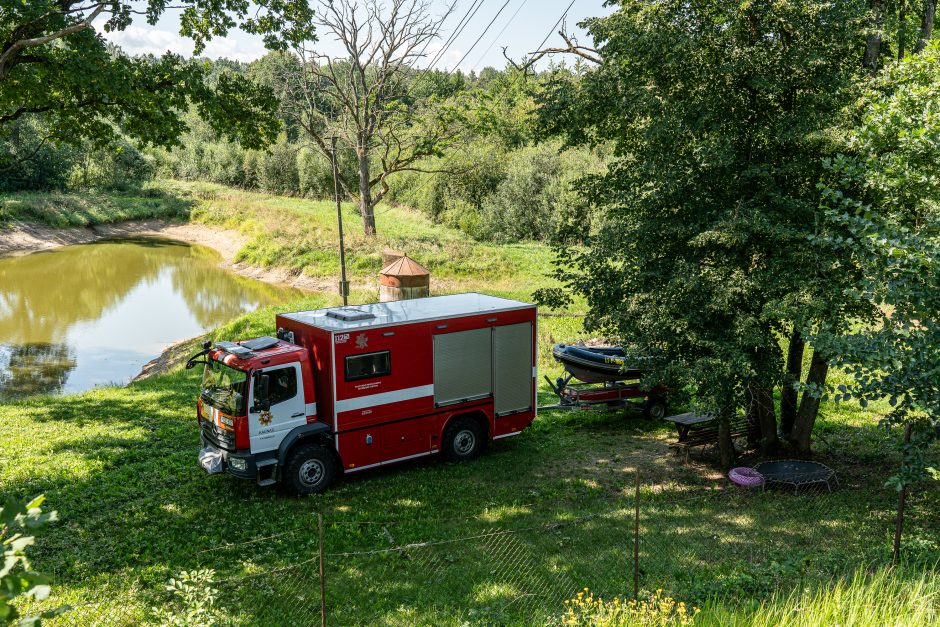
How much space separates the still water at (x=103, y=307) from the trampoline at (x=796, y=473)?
1969cm

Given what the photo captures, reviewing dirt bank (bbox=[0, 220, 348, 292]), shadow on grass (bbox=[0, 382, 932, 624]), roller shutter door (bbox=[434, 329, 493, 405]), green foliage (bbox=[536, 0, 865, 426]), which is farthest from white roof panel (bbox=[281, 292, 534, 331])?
dirt bank (bbox=[0, 220, 348, 292])

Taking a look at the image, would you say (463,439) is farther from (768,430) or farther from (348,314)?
(768,430)

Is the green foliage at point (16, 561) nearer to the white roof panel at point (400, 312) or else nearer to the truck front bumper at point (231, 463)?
the truck front bumper at point (231, 463)

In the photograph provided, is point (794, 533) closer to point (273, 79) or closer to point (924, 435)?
point (924, 435)

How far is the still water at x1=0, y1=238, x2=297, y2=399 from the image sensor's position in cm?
2433

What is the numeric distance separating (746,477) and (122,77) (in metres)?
13.4

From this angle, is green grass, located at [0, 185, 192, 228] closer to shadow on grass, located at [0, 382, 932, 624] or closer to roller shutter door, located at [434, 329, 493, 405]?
shadow on grass, located at [0, 382, 932, 624]

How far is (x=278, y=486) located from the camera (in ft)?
39.0

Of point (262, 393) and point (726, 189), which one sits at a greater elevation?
point (726, 189)

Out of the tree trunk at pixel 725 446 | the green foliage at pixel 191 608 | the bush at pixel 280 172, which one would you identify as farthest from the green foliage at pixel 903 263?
the bush at pixel 280 172

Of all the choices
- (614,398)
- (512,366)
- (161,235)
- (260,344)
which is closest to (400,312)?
(512,366)

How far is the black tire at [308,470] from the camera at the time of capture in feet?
37.4

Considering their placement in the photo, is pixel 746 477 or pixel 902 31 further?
pixel 902 31

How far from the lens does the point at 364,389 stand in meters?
12.0
